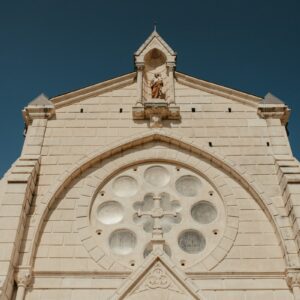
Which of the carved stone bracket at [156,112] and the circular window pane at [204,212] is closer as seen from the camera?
the circular window pane at [204,212]

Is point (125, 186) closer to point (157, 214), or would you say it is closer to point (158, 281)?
point (157, 214)

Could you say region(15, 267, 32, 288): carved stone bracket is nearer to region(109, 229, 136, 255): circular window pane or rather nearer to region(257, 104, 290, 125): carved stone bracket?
region(109, 229, 136, 255): circular window pane

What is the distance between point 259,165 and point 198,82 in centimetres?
392

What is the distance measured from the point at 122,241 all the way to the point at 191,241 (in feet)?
6.06

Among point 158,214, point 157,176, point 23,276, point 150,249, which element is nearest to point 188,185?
point 157,176

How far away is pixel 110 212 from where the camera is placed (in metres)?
13.1

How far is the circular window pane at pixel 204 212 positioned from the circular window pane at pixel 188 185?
0.41m

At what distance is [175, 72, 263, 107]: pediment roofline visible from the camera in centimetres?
1524

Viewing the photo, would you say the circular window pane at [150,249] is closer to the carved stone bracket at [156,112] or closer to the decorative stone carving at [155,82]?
the decorative stone carving at [155,82]

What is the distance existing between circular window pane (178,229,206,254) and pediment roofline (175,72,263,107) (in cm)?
504

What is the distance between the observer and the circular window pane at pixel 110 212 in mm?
12906

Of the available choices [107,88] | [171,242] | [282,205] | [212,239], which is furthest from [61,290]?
[107,88]

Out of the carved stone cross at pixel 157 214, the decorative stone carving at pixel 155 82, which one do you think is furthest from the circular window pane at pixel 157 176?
the decorative stone carving at pixel 155 82

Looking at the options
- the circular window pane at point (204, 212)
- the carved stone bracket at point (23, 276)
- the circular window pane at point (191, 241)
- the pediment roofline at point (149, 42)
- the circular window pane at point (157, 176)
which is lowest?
the carved stone bracket at point (23, 276)
